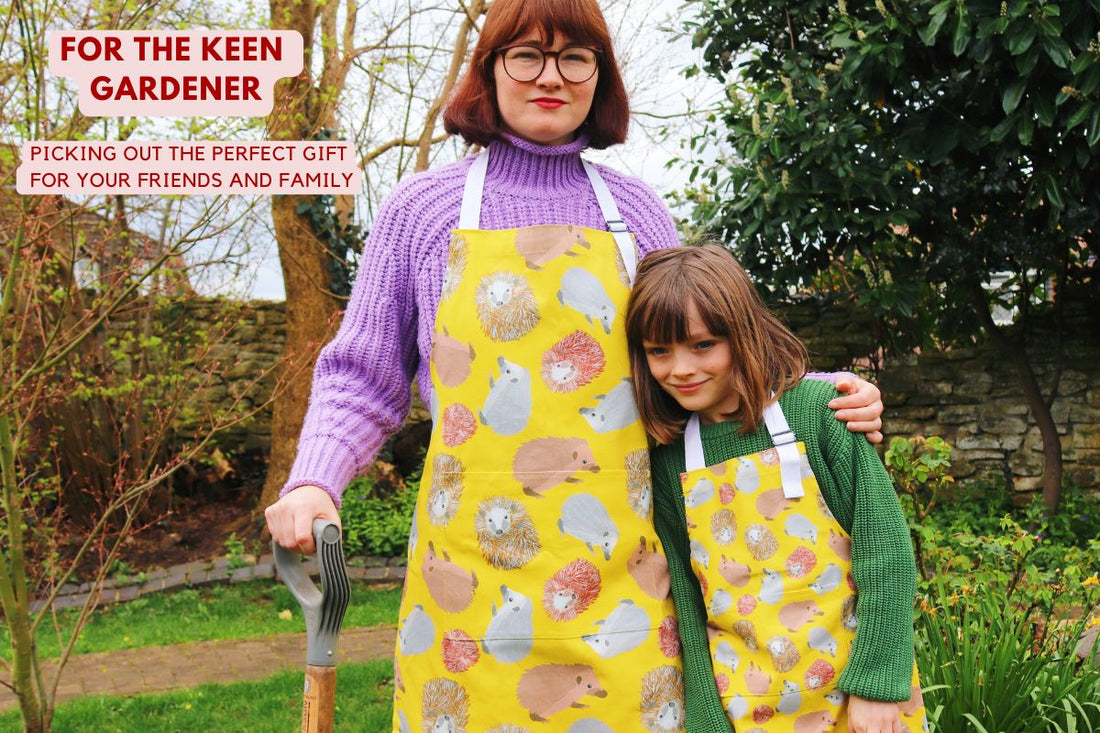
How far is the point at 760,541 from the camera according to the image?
152 cm

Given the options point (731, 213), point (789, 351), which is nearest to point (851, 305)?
point (731, 213)

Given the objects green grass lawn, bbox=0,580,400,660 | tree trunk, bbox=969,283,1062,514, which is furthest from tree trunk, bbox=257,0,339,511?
tree trunk, bbox=969,283,1062,514

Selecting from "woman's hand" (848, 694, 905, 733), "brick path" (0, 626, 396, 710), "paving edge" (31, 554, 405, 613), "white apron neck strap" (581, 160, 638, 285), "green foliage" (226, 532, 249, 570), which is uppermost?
"white apron neck strap" (581, 160, 638, 285)

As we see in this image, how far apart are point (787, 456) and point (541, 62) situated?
746 millimetres

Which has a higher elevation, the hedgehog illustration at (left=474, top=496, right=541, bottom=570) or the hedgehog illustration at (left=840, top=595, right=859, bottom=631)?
the hedgehog illustration at (left=474, top=496, right=541, bottom=570)

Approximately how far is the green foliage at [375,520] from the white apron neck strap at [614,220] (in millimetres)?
4833

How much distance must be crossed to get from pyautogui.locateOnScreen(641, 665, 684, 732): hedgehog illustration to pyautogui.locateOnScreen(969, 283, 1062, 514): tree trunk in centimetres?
529

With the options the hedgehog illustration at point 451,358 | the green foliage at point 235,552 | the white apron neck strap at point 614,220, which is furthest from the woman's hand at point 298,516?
the green foliage at point 235,552

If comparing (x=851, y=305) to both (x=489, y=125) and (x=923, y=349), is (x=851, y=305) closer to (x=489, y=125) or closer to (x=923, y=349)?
(x=923, y=349)

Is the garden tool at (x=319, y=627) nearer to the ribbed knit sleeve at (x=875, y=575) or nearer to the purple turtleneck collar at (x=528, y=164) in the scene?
the purple turtleneck collar at (x=528, y=164)

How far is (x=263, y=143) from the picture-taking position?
484cm

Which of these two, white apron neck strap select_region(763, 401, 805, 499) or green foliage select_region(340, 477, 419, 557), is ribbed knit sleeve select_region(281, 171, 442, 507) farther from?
green foliage select_region(340, 477, 419, 557)

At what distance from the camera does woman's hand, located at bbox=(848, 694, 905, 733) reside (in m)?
1.45

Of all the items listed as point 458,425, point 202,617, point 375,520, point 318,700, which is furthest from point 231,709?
point 458,425
